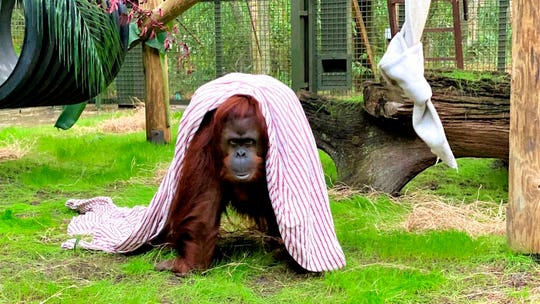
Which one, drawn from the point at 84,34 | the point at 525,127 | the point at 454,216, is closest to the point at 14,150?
the point at 84,34

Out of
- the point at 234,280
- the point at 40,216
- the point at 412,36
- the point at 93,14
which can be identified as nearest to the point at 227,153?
the point at 234,280

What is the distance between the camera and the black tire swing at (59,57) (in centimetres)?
358

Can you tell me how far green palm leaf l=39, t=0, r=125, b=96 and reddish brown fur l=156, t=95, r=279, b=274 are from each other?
4.36ft

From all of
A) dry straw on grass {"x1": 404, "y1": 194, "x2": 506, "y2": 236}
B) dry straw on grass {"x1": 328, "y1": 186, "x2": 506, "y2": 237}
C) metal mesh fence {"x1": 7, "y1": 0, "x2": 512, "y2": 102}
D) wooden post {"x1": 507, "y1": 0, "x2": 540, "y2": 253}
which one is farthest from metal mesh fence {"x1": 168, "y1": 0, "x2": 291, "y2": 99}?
wooden post {"x1": 507, "y1": 0, "x2": 540, "y2": 253}

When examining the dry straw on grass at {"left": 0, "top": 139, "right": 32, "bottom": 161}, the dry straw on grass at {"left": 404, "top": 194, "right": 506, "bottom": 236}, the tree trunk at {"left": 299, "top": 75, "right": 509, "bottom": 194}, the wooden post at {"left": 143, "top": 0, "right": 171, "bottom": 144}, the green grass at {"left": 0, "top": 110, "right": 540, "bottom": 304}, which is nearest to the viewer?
the green grass at {"left": 0, "top": 110, "right": 540, "bottom": 304}

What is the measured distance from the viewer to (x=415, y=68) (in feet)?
7.98

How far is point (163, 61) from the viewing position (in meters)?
5.02

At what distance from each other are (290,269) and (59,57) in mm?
1767

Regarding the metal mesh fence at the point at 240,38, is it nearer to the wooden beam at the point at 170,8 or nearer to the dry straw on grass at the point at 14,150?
the dry straw on grass at the point at 14,150

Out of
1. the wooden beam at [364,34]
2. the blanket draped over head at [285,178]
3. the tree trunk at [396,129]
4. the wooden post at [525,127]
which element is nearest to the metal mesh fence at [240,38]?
the wooden beam at [364,34]

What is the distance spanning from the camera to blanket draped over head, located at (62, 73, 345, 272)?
Answer: 235 centimetres

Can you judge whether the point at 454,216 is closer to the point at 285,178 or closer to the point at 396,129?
the point at 396,129

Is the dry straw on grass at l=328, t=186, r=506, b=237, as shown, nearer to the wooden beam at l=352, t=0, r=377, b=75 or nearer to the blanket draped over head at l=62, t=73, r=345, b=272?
the blanket draped over head at l=62, t=73, r=345, b=272

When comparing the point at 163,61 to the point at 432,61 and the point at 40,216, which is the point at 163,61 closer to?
the point at 40,216
